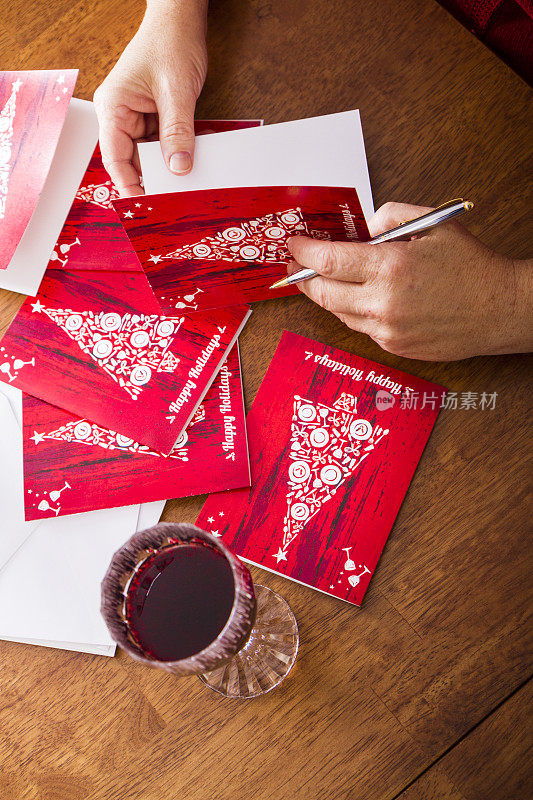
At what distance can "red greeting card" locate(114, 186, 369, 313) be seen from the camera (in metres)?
0.69

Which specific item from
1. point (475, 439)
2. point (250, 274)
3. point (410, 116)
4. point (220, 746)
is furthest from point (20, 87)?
point (220, 746)

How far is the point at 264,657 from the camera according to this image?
31.6 inches

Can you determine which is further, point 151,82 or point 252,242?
point 151,82

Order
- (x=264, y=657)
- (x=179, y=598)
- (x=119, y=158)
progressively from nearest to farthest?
(x=179, y=598), (x=264, y=657), (x=119, y=158)

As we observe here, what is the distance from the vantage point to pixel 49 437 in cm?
88

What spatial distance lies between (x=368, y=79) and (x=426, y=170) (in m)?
0.18

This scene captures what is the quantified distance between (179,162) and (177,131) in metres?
0.06

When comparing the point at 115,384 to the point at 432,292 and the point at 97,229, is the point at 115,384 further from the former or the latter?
the point at 432,292

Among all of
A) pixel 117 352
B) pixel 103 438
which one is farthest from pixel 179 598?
pixel 117 352

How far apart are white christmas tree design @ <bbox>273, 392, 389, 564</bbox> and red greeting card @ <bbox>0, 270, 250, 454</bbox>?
160 mm

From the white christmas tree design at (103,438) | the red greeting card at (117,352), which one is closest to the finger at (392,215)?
the red greeting card at (117,352)

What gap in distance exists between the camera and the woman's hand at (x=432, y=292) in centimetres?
79

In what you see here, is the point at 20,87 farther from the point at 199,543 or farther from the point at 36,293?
the point at 199,543

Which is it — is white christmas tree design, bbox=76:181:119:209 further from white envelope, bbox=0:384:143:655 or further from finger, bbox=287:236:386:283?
white envelope, bbox=0:384:143:655
